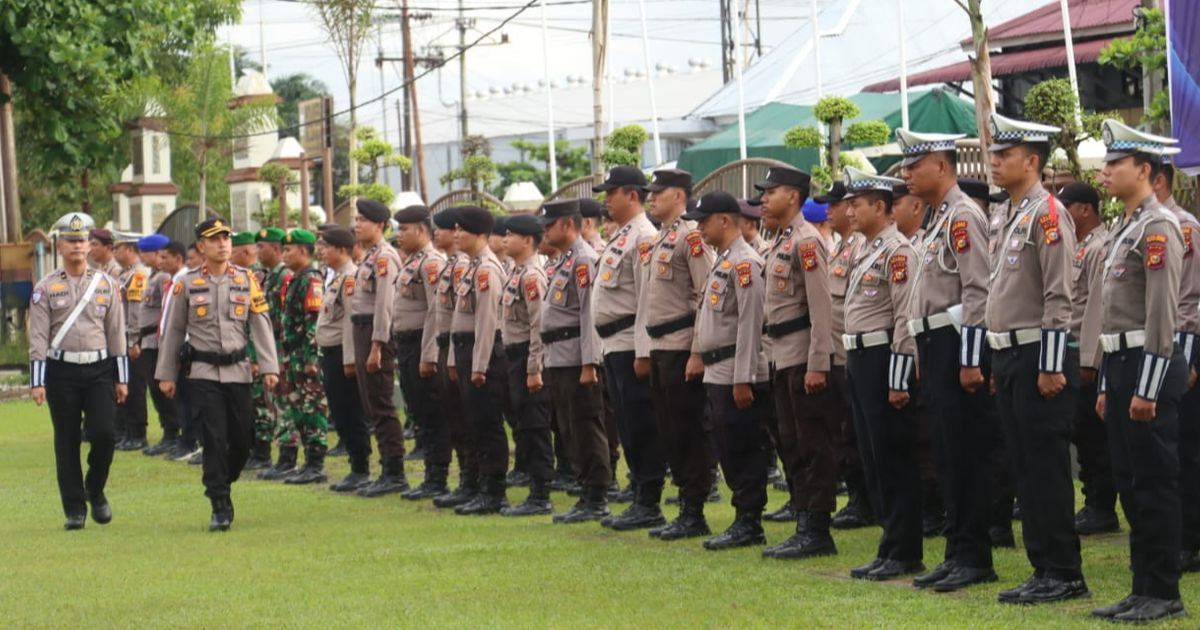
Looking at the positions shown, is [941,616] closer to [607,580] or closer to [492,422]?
[607,580]

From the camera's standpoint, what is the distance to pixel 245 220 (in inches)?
1513

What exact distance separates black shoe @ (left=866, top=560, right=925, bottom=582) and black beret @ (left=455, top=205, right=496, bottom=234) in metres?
5.21

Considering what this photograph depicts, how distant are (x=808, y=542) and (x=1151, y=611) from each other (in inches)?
104

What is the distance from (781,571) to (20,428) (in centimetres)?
1493

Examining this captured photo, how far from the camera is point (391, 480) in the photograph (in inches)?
569

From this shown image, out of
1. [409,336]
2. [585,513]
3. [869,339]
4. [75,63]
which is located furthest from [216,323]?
[75,63]

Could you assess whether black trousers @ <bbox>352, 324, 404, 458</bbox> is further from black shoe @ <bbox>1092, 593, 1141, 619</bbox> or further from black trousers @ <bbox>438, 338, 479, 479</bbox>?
black shoe @ <bbox>1092, 593, 1141, 619</bbox>

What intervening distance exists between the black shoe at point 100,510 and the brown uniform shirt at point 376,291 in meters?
2.43

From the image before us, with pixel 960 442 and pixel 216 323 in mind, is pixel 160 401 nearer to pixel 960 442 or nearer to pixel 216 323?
pixel 216 323

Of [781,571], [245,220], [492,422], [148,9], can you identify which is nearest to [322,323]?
[492,422]

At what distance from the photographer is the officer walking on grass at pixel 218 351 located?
1245 centimetres

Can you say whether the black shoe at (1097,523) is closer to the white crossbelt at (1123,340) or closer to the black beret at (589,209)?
the white crossbelt at (1123,340)

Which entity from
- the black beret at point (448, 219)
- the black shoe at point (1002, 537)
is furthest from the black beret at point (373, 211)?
the black shoe at point (1002, 537)

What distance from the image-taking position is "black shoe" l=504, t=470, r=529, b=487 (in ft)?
47.9
